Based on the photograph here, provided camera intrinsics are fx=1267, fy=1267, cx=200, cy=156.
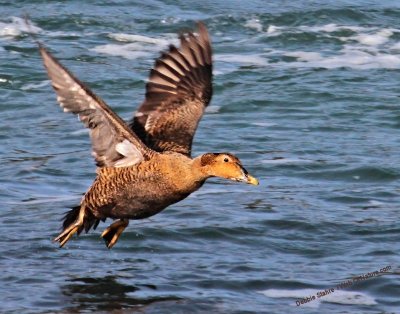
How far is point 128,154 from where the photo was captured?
8.15 m

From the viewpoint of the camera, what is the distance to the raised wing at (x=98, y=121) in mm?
7356

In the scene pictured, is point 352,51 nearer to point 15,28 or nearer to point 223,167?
point 15,28

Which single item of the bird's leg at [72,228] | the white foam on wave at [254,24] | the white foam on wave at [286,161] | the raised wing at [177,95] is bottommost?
the white foam on wave at [286,161]

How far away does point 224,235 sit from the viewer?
9.30m

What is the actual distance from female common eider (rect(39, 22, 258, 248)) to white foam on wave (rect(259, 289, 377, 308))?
709mm

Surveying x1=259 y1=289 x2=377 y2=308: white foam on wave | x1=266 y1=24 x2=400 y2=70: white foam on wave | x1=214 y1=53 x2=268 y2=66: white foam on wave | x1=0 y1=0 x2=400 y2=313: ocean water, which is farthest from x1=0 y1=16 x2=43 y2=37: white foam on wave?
x1=259 y1=289 x2=377 y2=308: white foam on wave

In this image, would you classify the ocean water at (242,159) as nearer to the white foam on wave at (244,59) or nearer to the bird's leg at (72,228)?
the white foam on wave at (244,59)

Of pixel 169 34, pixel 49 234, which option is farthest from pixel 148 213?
pixel 169 34

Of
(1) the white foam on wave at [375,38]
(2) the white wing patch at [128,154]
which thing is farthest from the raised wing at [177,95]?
(1) the white foam on wave at [375,38]

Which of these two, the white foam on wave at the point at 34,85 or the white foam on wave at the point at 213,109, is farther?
the white foam on wave at the point at 34,85

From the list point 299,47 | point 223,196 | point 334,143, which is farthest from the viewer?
point 299,47

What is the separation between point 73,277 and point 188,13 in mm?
8009

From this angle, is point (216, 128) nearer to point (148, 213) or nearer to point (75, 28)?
point (75, 28)

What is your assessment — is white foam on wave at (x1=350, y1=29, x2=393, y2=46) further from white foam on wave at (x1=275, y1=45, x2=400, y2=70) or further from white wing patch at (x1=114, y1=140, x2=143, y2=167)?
white wing patch at (x1=114, y1=140, x2=143, y2=167)
